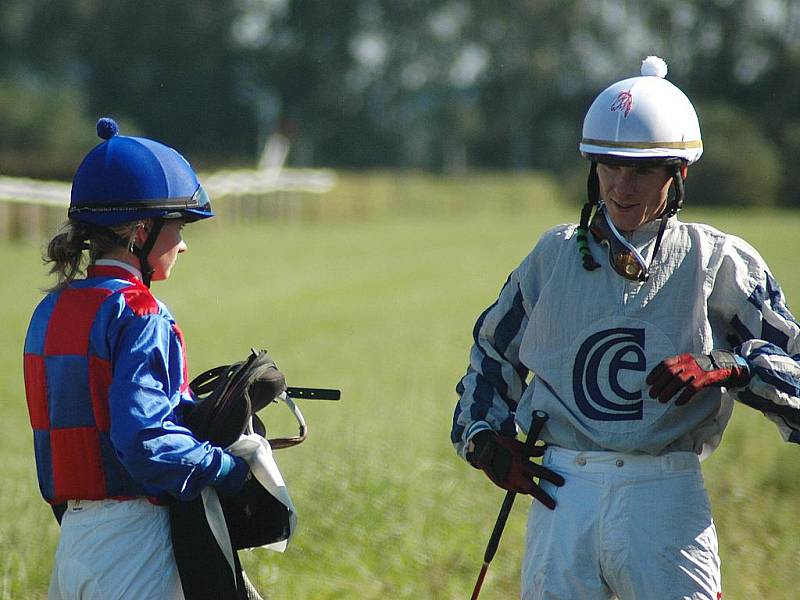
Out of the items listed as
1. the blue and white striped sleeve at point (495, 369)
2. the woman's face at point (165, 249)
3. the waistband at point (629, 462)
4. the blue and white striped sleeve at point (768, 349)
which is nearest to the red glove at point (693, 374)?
the blue and white striped sleeve at point (768, 349)

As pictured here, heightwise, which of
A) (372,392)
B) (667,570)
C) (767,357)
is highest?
(767,357)

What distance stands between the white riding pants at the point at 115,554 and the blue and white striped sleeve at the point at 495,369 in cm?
83

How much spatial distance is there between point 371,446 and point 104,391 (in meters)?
5.00

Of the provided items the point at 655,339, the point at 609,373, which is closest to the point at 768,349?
the point at 655,339

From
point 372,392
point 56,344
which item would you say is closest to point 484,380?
point 56,344

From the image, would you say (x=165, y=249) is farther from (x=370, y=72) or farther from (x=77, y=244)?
(x=370, y=72)

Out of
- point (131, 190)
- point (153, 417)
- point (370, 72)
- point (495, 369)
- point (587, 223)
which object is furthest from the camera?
point (370, 72)

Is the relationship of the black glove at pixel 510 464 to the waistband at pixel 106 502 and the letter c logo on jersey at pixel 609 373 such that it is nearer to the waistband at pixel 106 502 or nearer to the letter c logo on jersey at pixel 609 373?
the letter c logo on jersey at pixel 609 373

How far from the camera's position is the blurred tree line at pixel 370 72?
6419cm

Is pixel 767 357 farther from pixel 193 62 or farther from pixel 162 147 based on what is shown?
pixel 193 62

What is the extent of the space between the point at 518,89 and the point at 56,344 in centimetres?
7224

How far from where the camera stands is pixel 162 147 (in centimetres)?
326

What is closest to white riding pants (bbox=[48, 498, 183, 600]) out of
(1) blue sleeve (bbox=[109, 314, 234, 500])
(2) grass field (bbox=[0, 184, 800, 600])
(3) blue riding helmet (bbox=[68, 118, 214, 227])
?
(1) blue sleeve (bbox=[109, 314, 234, 500])

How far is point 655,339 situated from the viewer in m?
3.25
